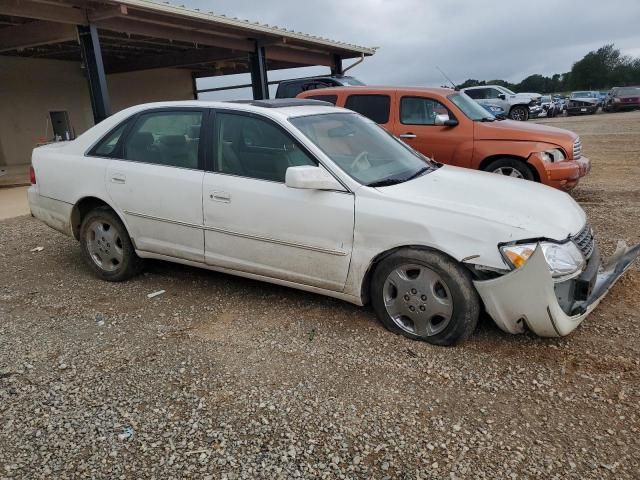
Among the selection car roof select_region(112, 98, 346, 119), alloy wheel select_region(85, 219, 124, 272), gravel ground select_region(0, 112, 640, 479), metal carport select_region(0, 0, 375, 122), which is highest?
metal carport select_region(0, 0, 375, 122)

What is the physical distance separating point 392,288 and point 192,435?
1551 mm

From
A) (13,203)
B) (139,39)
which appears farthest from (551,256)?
(139,39)

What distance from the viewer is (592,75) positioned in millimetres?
73312

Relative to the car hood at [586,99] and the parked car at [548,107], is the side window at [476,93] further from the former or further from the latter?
the car hood at [586,99]

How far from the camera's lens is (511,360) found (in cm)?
320

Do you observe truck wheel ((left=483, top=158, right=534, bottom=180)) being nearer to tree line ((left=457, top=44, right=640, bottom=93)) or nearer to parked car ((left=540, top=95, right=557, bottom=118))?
parked car ((left=540, top=95, right=557, bottom=118))

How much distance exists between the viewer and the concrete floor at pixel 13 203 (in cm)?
825

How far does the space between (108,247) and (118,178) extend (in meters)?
0.67

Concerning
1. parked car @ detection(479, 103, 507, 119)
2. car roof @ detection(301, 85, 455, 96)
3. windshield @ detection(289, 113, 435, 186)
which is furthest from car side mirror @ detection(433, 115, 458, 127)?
windshield @ detection(289, 113, 435, 186)

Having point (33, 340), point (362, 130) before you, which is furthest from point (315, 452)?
point (362, 130)

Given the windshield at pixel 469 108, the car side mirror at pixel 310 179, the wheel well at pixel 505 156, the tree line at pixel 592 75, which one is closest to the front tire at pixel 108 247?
the car side mirror at pixel 310 179

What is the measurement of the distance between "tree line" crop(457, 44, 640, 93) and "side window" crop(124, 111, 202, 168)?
7117 centimetres

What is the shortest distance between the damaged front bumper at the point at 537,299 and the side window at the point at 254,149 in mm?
1525

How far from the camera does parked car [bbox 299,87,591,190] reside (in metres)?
6.88
